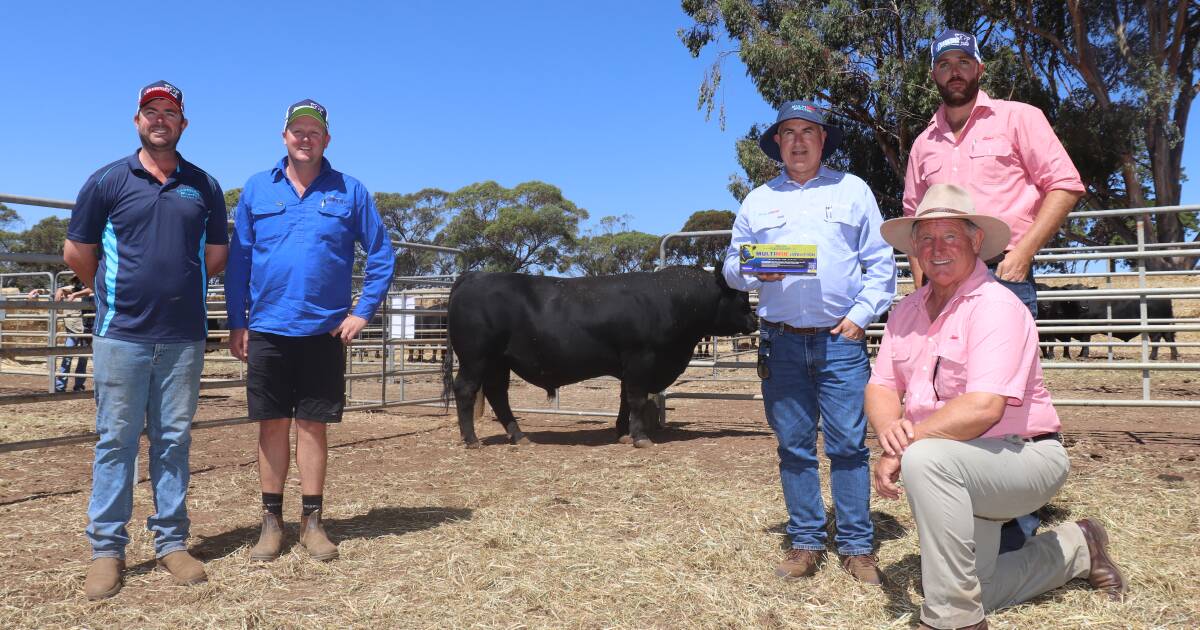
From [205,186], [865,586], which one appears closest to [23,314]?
[205,186]

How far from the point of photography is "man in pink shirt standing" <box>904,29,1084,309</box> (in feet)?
9.54

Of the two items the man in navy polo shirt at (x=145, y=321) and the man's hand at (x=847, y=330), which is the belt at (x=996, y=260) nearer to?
the man's hand at (x=847, y=330)

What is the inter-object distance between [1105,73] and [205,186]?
1867 centimetres

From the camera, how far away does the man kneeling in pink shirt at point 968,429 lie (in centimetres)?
217

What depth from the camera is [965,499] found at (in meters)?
2.16

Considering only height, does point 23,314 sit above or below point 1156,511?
Answer: above

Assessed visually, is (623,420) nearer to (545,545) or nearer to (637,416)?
(637,416)

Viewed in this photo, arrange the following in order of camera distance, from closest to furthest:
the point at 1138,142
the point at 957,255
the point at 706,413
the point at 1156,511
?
1. the point at 957,255
2. the point at 1156,511
3. the point at 706,413
4. the point at 1138,142

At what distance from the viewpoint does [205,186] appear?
10.5 feet

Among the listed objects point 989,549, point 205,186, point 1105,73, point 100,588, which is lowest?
point 100,588

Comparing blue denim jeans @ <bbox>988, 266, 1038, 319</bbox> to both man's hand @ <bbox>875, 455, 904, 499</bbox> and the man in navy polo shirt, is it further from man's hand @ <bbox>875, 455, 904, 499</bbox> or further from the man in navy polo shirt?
the man in navy polo shirt

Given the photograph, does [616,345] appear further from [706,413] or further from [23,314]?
[23,314]

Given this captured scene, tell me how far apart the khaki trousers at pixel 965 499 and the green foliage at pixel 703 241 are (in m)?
30.4

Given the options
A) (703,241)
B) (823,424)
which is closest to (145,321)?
(823,424)
